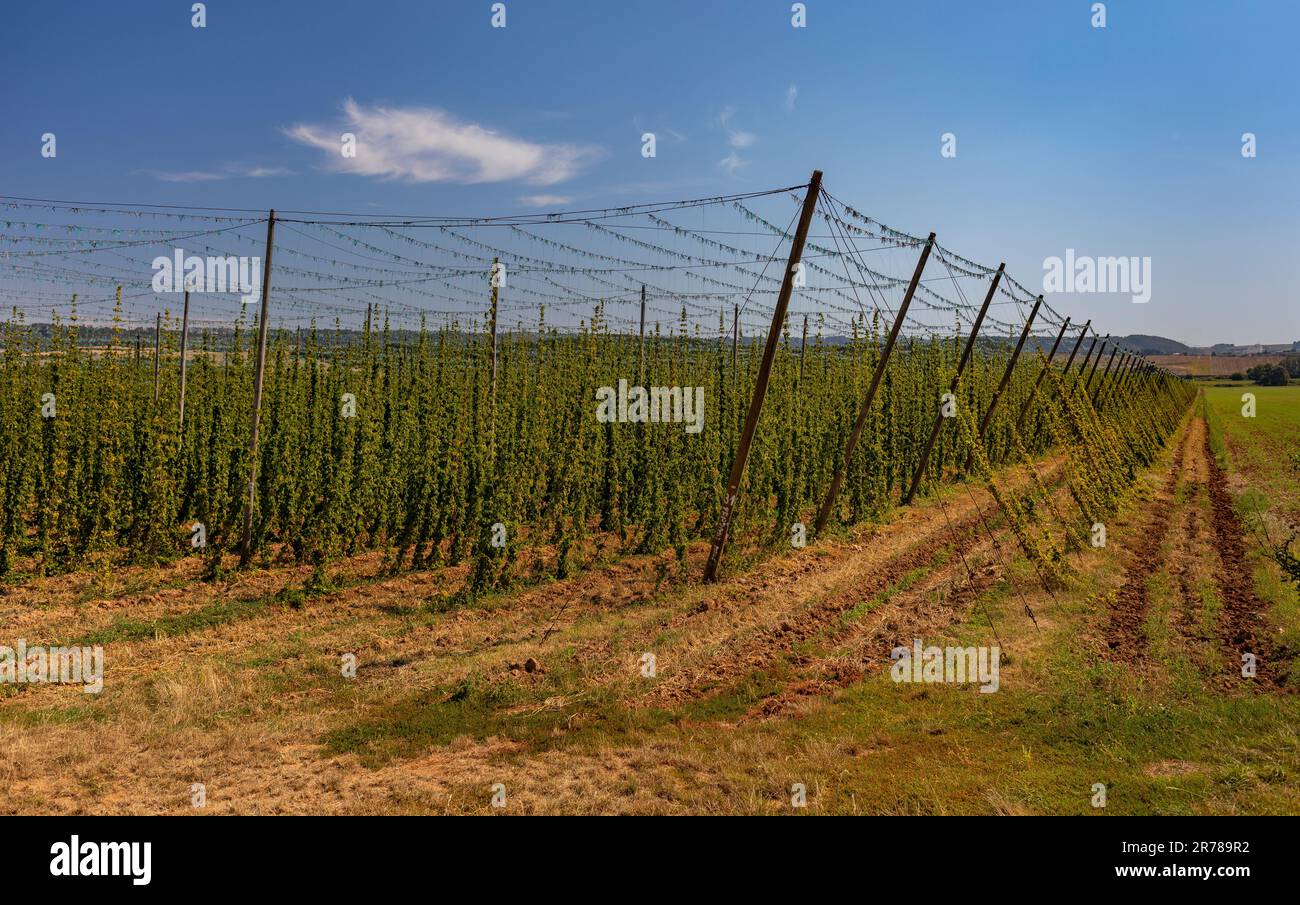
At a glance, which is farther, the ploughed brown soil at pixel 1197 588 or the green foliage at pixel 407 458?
the green foliage at pixel 407 458

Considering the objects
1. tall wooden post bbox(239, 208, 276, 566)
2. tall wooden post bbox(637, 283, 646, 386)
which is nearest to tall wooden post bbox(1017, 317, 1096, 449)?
tall wooden post bbox(637, 283, 646, 386)

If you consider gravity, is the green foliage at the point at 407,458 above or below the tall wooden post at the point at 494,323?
below

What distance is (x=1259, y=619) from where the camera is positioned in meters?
10.2

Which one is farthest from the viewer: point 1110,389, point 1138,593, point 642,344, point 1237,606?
point 1110,389

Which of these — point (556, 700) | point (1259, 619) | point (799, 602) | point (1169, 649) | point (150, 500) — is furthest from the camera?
point (150, 500)

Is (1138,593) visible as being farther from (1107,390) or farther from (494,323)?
(1107,390)

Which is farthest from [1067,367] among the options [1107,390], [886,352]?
[1107,390]

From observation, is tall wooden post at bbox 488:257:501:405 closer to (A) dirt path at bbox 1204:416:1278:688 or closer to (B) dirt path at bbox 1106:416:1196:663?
(B) dirt path at bbox 1106:416:1196:663

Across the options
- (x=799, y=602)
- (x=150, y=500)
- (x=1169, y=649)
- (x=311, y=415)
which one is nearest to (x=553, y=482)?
(x=311, y=415)

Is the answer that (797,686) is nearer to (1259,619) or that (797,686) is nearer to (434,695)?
(434,695)

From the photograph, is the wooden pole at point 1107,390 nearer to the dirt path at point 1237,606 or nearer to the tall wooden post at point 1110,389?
the tall wooden post at point 1110,389

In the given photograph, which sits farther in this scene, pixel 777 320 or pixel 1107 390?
pixel 1107 390

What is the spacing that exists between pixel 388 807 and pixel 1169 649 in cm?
926

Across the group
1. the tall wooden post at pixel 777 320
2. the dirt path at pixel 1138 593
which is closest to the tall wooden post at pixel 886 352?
the tall wooden post at pixel 777 320
